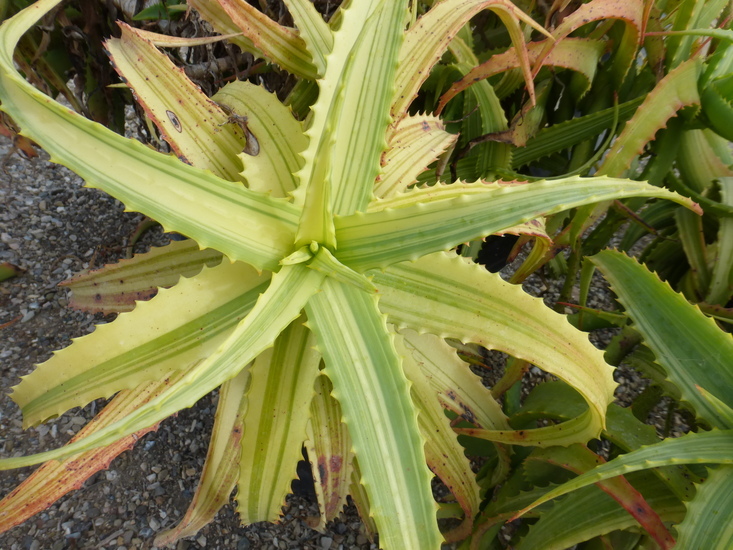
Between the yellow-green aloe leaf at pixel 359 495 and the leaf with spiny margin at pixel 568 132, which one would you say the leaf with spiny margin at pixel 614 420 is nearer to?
the yellow-green aloe leaf at pixel 359 495

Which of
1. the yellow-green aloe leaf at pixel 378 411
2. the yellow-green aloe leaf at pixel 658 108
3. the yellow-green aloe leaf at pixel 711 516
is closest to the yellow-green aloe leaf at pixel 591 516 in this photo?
the yellow-green aloe leaf at pixel 711 516

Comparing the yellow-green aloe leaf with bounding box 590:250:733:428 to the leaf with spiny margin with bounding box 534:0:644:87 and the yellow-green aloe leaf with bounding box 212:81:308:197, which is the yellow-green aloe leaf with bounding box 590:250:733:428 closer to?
the leaf with spiny margin with bounding box 534:0:644:87

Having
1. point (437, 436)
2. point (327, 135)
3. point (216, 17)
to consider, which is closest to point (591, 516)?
point (437, 436)

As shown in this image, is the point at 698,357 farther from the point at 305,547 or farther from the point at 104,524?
the point at 104,524

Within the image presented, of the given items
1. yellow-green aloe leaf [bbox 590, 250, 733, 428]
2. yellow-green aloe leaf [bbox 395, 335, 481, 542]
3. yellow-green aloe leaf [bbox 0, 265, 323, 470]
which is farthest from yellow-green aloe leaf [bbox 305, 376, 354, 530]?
yellow-green aloe leaf [bbox 590, 250, 733, 428]

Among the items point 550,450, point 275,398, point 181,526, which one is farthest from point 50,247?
point 550,450
